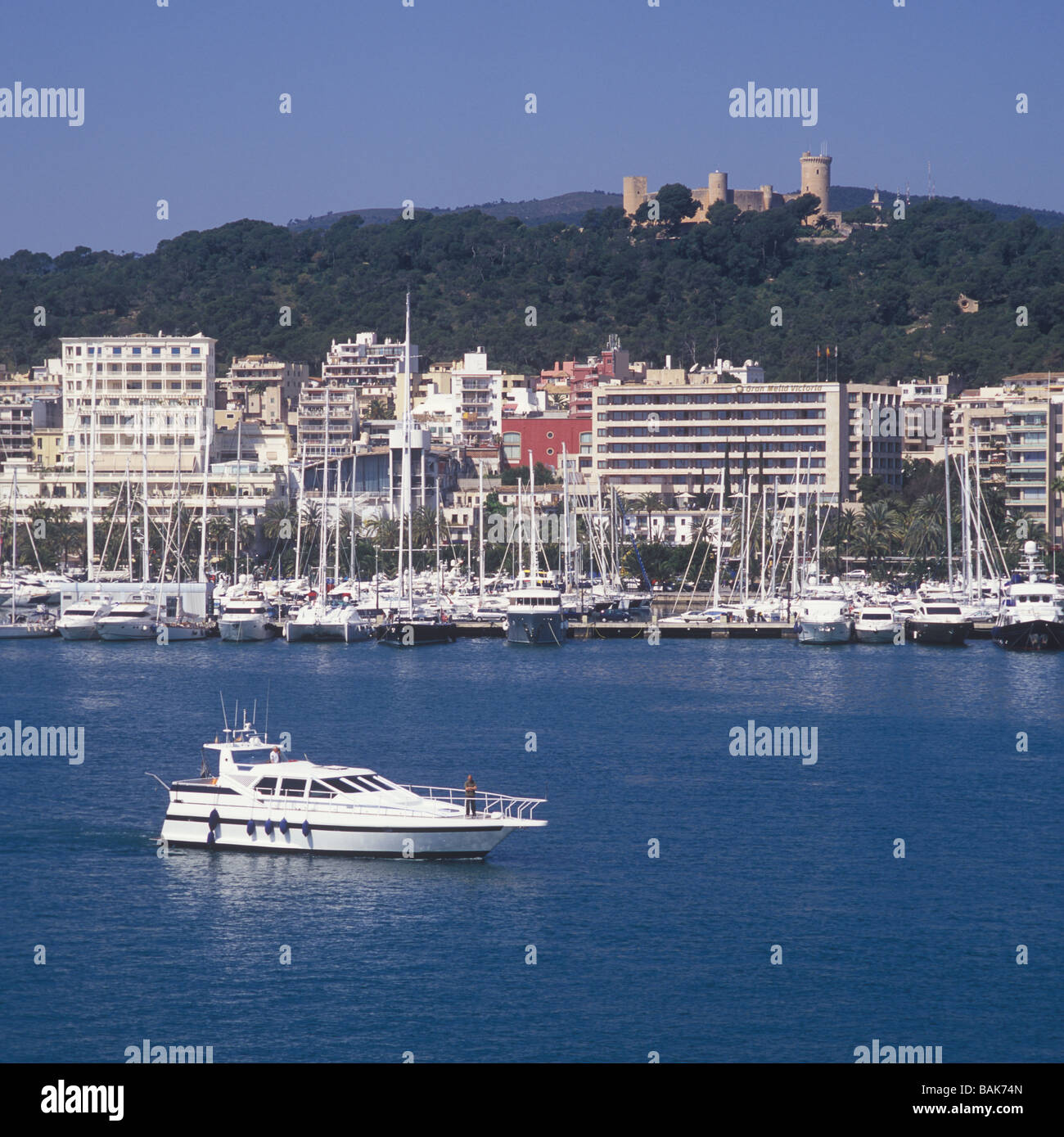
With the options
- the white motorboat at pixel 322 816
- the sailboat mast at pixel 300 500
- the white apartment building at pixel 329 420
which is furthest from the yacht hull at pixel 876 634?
the white apartment building at pixel 329 420

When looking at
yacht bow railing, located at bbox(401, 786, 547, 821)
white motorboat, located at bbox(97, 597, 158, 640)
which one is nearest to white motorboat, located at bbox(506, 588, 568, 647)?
white motorboat, located at bbox(97, 597, 158, 640)

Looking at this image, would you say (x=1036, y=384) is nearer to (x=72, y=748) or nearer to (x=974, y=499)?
(x=974, y=499)

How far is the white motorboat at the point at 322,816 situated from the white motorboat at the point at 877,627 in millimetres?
59994

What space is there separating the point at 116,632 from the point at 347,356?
102415mm

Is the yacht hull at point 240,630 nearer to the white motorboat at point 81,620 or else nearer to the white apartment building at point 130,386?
the white motorboat at point 81,620

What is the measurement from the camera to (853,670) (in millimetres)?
83062

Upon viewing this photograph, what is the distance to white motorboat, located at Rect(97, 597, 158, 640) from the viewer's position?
98562 millimetres

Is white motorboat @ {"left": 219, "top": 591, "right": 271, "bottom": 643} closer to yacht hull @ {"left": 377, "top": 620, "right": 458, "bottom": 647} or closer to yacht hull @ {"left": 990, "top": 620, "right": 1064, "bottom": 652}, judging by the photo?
yacht hull @ {"left": 377, "top": 620, "right": 458, "bottom": 647}

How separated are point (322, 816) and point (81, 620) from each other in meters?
65.0

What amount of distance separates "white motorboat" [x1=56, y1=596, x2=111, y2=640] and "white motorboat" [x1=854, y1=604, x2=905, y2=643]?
1644 inches

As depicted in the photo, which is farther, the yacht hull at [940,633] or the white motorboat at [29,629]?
the white motorboat at [29,629]

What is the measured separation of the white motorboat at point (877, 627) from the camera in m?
95.9

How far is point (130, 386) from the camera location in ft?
579
